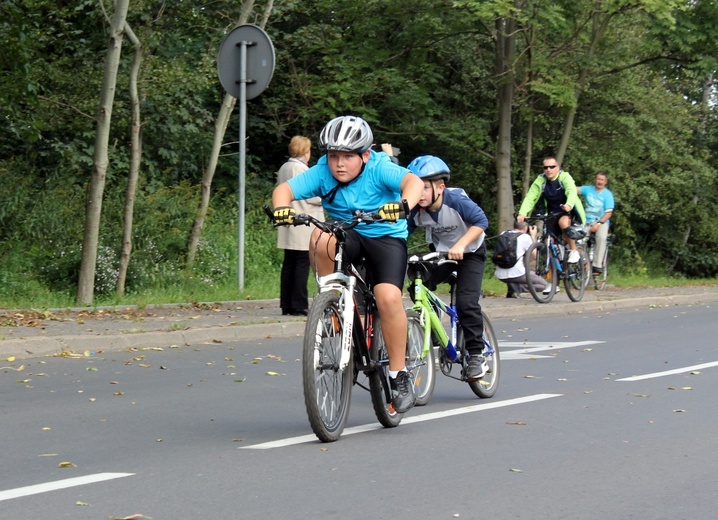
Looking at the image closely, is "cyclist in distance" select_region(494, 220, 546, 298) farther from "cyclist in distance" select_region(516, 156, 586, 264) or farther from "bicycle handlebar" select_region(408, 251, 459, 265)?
"bicycle handlebar" select_region(408, 251, 459, 265)

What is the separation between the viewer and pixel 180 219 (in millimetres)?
19312

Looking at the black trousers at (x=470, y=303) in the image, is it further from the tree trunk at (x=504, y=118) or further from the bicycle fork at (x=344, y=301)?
the tree trunk at (x=504, y=118)

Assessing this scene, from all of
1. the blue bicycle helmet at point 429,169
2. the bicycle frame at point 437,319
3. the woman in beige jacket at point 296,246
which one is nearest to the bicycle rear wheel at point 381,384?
the bicycle frame at point 437,319

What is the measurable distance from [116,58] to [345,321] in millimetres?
8089

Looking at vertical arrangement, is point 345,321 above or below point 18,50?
below

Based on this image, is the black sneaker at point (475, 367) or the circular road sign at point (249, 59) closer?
the black sneaker at point (475, 367)

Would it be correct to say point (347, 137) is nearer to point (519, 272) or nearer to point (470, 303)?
point (470, 303)

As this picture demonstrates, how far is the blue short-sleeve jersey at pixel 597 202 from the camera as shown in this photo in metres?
21.1

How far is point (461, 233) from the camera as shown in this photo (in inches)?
327

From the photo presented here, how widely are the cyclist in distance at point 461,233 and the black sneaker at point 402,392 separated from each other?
3.61ft

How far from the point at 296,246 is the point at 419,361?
583cm

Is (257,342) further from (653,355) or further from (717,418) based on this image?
(717,418)

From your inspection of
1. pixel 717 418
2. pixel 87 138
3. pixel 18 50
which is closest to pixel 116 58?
pixel 18 50

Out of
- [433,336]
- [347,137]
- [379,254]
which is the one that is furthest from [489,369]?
[347,137]
